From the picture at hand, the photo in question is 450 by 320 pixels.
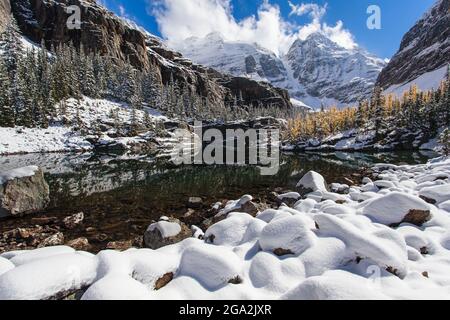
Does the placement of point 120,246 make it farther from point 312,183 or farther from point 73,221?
point 312,183

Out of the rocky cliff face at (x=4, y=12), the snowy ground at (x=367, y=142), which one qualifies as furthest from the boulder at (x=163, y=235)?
the rocky cliff face at (x=4, y=12)

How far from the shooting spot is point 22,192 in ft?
54.3

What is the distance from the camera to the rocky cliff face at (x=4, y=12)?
14084 centimetres

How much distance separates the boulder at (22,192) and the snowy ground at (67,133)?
54567 mm

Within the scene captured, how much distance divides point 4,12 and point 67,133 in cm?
12791

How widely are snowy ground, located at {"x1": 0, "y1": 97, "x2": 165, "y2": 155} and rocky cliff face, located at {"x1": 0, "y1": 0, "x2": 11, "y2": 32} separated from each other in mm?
86218

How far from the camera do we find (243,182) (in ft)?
95.8

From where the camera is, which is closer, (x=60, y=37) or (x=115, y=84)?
(x=115, y=84)

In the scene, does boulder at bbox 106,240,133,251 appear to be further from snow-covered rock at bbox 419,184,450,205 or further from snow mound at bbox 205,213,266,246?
snow-covered rock at bbox 419,184,450,205

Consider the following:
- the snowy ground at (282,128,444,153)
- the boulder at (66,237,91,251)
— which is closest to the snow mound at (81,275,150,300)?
the boulder at (66,237,91,251)
